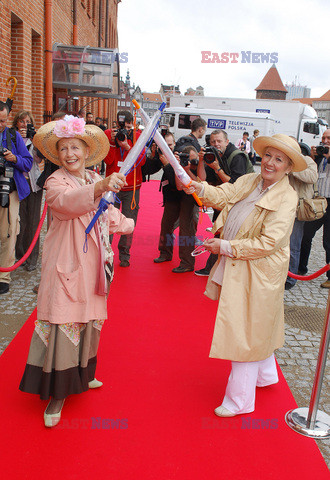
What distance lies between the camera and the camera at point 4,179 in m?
4.55

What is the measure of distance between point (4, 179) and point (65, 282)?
7.80ft

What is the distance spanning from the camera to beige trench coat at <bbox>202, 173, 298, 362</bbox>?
2.73m

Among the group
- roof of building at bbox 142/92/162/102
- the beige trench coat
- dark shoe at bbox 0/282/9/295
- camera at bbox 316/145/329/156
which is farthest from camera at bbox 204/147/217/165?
roof of building at bbox 142/92/162/102

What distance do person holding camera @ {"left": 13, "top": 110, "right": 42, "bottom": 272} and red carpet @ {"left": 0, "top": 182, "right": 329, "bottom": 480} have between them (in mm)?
1730

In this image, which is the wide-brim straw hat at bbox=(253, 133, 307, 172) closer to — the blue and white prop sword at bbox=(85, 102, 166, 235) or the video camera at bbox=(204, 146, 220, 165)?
the blue and white prop sword at bbox=(85, 102, 166, 235)

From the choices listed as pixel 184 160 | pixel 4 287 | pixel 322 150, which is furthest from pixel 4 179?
pixel 322 150

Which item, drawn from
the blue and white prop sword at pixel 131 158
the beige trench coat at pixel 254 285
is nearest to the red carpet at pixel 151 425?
the beige trench coat at pixel 254 285

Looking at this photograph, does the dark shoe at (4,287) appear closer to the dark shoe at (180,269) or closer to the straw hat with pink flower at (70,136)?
the dark shoe at (180,269)

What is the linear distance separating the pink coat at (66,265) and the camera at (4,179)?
2091mm

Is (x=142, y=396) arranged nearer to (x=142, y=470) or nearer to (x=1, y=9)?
(x=142, y=470)

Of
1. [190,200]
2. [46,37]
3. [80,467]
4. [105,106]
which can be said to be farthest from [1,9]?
[105,106]

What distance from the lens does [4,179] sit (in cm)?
457

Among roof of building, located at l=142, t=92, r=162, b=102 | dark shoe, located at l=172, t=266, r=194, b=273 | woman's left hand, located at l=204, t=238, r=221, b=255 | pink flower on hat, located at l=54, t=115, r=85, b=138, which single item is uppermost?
roof of building, located at l=142, t=92, r=162, b=102

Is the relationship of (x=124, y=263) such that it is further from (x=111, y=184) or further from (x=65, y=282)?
(x=111, y=184)
